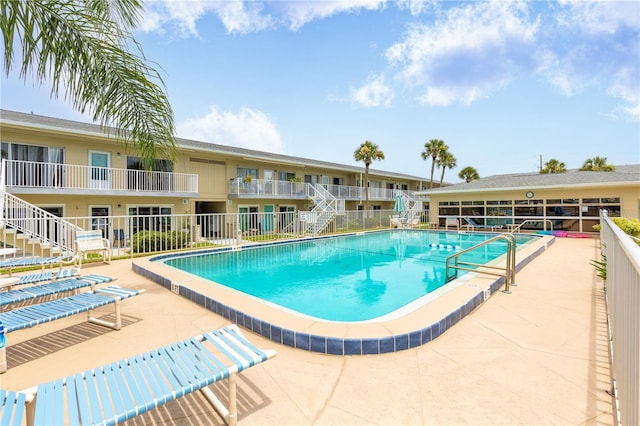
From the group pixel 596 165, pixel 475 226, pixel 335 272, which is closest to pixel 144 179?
pixel 335 272

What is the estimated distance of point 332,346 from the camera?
145 inches

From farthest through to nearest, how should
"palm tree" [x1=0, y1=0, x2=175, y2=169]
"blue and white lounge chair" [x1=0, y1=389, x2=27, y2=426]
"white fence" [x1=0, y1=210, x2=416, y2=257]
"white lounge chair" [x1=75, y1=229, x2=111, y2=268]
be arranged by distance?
"white fence" [x1=0, y1=210, x2=416, y2=257] < "white lounge chair" [x1=75, y1=229, x2=111, y2=268] < "palm tree" [x1=0, y1=0, x2=175, y2=169] < "blue and white lounge chair" [x1=0, y1=389, x2=27, y2=426]

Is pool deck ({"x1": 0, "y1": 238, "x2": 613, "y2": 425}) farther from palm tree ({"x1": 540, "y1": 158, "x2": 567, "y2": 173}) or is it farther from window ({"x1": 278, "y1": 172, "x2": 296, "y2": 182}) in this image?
palm tree ({"x1": 540, "y1": 158, "x2": 567, "y2": 173})

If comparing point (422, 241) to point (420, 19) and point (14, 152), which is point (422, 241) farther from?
point (14, 152)

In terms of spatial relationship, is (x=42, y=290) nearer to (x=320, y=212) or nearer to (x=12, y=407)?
Result: (x=12, y=407)

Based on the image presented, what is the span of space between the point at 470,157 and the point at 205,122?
116 ft

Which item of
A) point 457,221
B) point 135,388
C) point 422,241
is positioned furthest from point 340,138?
point 135,388

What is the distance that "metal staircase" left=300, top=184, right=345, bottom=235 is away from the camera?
1923 centimetres

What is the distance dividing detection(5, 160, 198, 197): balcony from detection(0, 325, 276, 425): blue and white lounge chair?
31.5 feet

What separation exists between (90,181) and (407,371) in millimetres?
16469

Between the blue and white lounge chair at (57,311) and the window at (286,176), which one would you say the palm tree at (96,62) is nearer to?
the blue and white lounge chair at (57,311)

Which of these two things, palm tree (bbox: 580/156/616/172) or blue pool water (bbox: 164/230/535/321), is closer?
blue pool water (bbox: 164/230/535/321)

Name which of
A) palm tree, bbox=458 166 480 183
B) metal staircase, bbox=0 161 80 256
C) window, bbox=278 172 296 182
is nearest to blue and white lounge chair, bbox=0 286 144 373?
metal staircase, bbox=0 161 80 256

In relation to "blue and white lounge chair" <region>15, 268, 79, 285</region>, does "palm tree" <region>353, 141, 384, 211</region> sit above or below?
above
